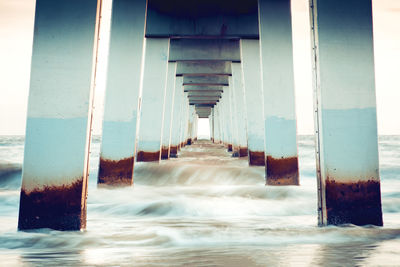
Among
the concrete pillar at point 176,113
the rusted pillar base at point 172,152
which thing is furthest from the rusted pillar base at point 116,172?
the concrete pillar at point 176,113

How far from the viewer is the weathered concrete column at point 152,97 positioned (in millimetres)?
11836

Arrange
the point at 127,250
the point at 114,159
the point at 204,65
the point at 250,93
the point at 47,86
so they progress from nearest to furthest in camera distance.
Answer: the point at 127,250, the point at 47,86, the point at 114,159, the point at 250,93, the point at 204,65

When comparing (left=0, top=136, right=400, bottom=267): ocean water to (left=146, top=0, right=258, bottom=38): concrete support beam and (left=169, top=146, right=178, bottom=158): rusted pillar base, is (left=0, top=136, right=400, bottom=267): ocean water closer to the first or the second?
(left=146, top=0, right=258, bottom=38): concrete support beam

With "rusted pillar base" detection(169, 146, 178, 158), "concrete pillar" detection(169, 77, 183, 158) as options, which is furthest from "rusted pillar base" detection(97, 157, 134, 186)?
"concrete pillar" detection(169, 77, 183, 158)

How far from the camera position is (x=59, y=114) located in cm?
370

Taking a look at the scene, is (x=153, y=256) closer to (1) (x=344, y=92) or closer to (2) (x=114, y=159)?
(1) (x=344, y=92)

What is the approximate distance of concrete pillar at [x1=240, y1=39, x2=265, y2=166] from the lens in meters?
11.4

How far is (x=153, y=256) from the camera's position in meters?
3.12

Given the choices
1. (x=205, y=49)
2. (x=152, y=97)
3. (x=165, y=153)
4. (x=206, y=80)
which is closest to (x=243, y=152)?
(x=165, y=153)

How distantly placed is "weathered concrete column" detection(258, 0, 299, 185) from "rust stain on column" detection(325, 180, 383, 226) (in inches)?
148

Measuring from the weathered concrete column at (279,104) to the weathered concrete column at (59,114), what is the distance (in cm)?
493

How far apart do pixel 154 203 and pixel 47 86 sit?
10.5 feet

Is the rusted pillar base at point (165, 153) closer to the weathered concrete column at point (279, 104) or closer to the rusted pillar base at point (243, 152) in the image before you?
the rusted pillar base at point (243, 152)

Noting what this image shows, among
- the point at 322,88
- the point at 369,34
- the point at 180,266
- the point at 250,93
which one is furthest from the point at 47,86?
the point at 250,93
